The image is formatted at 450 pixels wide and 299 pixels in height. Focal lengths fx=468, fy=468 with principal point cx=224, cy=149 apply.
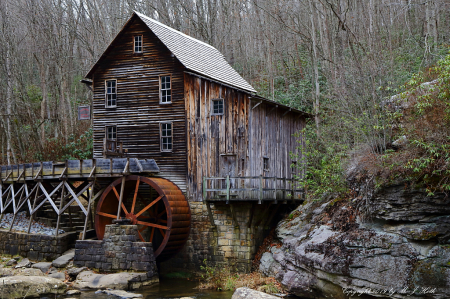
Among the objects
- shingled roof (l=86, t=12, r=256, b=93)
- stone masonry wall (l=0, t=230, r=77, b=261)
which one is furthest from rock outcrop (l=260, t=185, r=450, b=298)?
stone masonry wall (l=0, t=230, r=77, b=261)

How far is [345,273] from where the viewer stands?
1262cm

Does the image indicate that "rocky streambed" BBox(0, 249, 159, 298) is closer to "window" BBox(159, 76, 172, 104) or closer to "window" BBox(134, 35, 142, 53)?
"window" BBox(159, 76, 172, 104)

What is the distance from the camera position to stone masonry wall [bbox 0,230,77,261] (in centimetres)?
1802

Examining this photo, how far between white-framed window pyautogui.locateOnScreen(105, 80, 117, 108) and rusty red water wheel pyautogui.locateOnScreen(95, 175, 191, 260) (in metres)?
3.69

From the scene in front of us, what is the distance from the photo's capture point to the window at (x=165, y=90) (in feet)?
62.1

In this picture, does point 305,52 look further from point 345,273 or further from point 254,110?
point 345,273

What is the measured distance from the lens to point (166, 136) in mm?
18766

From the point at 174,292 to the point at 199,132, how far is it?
608 cm

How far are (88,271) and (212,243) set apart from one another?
14.7ft

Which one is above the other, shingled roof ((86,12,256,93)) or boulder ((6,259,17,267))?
shingled roof ((86,12,256,93))


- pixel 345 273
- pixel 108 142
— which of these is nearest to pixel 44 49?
pixel 108 142

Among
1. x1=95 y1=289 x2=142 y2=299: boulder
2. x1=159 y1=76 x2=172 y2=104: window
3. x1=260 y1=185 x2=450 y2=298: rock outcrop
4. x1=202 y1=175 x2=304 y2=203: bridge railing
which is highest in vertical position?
x1=159 y1=76 x2=172 y2=104: window

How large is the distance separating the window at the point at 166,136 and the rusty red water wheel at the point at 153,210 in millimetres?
1508

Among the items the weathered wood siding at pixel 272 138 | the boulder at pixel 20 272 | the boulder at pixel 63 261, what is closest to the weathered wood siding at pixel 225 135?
the weathered wood siding at pixel 272 138
